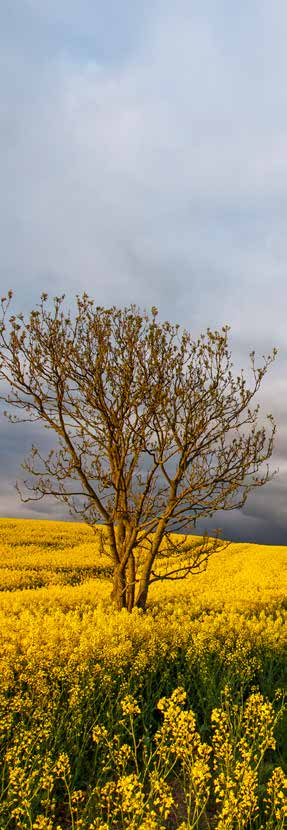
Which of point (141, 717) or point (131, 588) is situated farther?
point (131, 588)

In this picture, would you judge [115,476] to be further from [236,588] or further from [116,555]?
[236,588]

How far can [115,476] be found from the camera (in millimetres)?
16203

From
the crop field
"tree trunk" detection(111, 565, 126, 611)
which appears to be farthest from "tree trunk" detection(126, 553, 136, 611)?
the crop field

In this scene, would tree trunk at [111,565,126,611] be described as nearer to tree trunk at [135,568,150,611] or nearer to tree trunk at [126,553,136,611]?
tree trunk at [126,553,136,611]

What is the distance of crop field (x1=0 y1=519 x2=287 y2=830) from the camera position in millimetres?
5129

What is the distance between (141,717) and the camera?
811 centimetres

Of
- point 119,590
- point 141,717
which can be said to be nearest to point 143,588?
point 119,590

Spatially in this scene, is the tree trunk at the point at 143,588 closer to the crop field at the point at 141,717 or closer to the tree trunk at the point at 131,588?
the tree trunk at the point at 131,588

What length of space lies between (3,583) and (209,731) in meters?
15.7

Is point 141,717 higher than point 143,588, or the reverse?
point 143,588

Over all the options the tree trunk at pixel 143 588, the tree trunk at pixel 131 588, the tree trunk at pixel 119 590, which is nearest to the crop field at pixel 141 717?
the tree trunk at pixel 119 590

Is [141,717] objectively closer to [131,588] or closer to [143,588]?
[143,588]

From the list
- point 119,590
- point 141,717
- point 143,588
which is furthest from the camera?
point 119,590

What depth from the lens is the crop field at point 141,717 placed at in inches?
202
